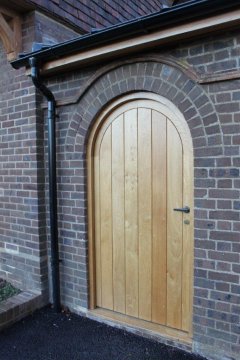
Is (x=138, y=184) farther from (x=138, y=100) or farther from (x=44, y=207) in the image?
(x=44, y=207)

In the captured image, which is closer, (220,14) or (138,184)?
(220,14)

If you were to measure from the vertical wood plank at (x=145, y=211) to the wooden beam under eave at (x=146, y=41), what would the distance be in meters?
0.59

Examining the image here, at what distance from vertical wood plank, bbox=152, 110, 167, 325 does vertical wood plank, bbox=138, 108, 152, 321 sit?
5cm

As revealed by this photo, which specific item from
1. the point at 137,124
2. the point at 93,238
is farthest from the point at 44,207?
the point at 137,124

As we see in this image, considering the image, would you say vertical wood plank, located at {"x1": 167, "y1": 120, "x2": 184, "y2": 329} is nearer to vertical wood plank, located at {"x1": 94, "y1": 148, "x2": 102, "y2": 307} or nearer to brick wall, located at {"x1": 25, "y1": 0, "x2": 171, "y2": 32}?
vertical wood plank, located at {"x1": 94, "y1": 148, "x2": 102, "y2": 307}

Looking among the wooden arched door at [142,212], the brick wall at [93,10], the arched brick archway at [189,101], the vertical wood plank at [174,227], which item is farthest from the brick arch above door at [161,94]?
the brick wall at [93,10]

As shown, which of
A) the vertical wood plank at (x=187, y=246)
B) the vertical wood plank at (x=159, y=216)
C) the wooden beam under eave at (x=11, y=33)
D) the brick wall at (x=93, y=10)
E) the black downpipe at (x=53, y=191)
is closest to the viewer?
the vertical wood plank at (x=187, y=246)

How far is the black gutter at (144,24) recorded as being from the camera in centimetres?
233

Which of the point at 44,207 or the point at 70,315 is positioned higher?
the point at 44,207

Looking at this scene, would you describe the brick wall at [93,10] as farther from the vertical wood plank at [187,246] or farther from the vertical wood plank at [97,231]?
the vertical wood plank at [187,246]

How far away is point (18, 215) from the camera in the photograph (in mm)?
4055

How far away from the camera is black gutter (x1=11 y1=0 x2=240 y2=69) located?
7.66 feet

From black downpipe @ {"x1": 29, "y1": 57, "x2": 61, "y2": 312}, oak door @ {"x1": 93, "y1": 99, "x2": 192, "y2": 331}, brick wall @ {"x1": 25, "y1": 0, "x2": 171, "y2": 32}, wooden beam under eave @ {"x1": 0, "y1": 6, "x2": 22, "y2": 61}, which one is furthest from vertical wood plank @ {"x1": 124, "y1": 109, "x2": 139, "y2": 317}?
brick wall @ {"x1": 25, "y1": 0, "x2": 171, "y2": 32}

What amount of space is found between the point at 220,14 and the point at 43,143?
236cm
